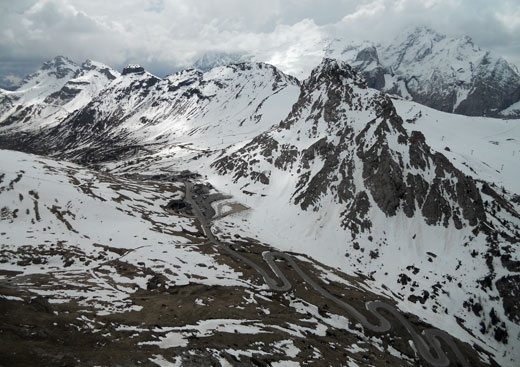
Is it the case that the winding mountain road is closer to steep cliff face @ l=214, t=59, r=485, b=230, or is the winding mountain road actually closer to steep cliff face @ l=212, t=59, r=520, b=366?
steep cliff face @ l=212, t=59, r=520, b=366

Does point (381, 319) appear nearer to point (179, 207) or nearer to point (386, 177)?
point (386, 177)

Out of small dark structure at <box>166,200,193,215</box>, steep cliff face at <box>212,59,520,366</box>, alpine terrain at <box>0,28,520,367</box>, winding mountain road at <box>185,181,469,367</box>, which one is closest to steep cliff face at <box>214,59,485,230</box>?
steep cliff face at <box>212,59,520,366</box>

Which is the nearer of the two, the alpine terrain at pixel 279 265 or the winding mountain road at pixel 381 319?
the alpine terrain at pixel 279 265

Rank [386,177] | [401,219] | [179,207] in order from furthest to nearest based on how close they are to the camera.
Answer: [179,207], [386,177], [401,219]

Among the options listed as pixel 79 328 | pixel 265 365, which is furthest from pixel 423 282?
pixel 79 328

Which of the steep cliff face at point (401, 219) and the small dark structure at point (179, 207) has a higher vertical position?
the steep cliff face at point (401, 219)

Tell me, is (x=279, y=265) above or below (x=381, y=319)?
below

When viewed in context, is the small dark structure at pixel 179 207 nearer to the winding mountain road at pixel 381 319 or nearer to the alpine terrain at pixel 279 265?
the alpine terrain at pixel 279 265

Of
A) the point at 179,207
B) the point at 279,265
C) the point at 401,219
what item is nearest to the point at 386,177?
the point at 401,219

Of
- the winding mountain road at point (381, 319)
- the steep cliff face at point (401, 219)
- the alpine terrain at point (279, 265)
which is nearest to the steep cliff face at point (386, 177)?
the steep cliff face at point (401, 219)

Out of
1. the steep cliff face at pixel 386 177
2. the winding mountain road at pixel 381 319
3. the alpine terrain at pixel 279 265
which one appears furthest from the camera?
the steep cliff face at pixel 386 177

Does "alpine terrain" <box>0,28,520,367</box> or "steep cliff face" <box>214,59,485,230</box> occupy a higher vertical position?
"steep cliff face" <box>214,59,485,230</box>

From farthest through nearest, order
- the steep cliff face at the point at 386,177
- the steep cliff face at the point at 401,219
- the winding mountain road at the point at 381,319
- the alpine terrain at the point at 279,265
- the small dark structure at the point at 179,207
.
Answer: the small dark structure at the point at 179,207 → the steep cliff face at the point at 386,177 → the steep cliff face at the point at 401,219 → the winding mountain road at the point at 381,319 → the alpine terrain at the point at 279,265
